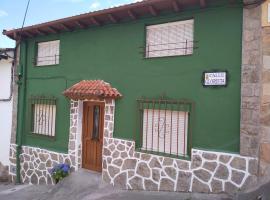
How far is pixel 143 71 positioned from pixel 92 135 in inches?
105

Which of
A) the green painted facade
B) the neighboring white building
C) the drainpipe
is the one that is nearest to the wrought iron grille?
the green painted facade

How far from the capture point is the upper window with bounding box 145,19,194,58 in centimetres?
714

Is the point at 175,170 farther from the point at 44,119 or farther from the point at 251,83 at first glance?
the point at 44,119

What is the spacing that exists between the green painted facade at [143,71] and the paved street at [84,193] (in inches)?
48.8

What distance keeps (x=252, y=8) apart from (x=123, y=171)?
16.4ft

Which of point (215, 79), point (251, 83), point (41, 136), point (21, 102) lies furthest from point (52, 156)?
point (251, 83)

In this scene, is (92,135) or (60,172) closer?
(60,172)

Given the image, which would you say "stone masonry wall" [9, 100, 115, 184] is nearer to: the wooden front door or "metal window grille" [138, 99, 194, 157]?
the wooden front door

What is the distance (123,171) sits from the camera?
7.91 metres

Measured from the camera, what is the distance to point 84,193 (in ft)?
25.0

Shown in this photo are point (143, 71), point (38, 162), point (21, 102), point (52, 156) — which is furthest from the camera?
point (21, 102)

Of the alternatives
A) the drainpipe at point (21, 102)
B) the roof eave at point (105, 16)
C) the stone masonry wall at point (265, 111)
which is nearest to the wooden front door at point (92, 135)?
the roof eave at point (105, 16)

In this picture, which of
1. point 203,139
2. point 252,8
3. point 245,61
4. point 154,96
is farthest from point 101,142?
point 252,8

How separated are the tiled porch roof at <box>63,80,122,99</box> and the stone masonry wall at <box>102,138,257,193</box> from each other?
1295 millimetres
